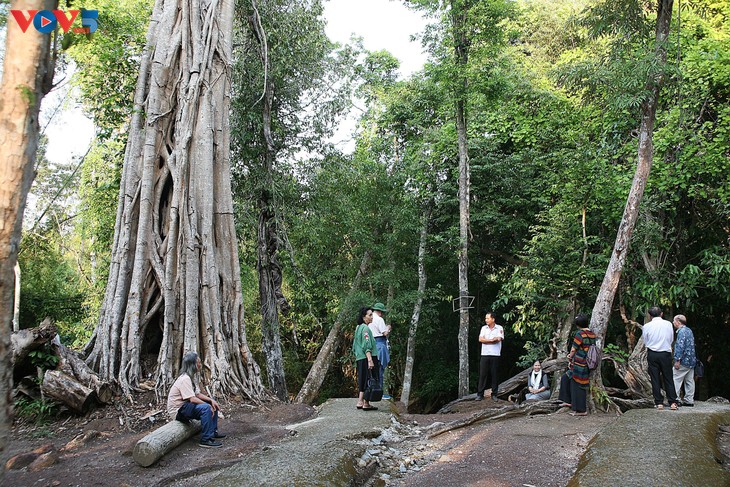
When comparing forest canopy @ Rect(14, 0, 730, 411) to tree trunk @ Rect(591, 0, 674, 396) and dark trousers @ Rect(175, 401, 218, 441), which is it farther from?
dark trousers @ Rect(175, 401, 218, 441)

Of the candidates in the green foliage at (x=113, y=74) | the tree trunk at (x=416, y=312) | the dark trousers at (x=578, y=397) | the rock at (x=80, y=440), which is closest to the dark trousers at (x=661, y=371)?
the dark trousers at (x=578, y=397)

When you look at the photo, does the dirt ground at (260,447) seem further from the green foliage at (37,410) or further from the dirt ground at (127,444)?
the green foliage at (37,410)

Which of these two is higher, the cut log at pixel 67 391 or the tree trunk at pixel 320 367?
the cut log at pixel 67 391

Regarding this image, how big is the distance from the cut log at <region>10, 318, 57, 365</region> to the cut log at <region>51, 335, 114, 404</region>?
0.17 m

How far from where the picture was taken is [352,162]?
15164 millimetres

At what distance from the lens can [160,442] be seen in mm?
5238

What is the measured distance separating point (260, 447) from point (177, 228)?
12.9 ft

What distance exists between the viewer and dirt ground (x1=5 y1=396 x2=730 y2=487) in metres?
4.89

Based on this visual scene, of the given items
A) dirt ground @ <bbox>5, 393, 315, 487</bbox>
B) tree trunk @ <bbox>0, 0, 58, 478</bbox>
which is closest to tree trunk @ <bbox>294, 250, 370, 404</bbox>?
dirt ground @ <bbox>5, 393, 315, 487</bbox>

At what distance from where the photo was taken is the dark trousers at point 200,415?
5859 millimetres

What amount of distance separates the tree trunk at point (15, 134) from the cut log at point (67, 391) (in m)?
4.52

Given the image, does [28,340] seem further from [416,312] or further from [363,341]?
[416,312]

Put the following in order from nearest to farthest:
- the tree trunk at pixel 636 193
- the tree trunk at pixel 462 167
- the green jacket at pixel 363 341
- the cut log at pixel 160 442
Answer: the cut log at pixel 160 442
the green jacket at pixel 363 341
the tree trunk at pixel 636 193
the tree trunk at pixel 462 167

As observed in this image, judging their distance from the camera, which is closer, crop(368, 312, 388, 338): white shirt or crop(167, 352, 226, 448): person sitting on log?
crop(167, 352, 226, 448): person sitting on log
